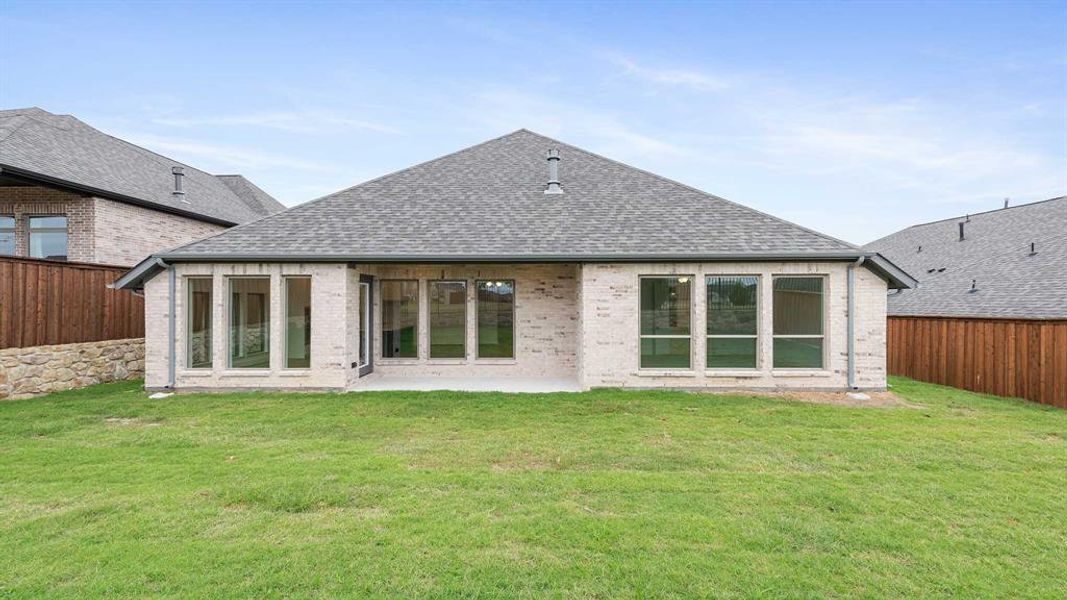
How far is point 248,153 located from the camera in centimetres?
3127

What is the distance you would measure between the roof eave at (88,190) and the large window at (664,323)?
516 inches

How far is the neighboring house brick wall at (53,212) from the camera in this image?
1234 cm

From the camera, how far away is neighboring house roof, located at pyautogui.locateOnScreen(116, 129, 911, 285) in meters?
9.81

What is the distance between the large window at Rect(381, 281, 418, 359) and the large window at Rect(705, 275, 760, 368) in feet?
22.1

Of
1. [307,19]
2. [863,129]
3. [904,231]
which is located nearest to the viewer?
[307,19]

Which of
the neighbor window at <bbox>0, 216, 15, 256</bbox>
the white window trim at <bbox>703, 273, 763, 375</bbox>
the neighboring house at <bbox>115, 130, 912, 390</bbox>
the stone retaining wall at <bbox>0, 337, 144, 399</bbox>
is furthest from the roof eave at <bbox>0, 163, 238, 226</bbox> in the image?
the white window trim at <bbox>703, 273, 763, 375</bbox>

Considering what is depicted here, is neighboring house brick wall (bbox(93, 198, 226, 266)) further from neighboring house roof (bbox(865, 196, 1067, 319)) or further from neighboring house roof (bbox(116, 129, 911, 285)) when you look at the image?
neighboring house roof (bbox(865, 196, 1067, 319))

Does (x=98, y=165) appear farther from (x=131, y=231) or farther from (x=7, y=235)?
(x=7, y=235)

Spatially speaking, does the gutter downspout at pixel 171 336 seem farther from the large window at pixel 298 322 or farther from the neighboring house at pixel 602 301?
the large window at pixel 298 322

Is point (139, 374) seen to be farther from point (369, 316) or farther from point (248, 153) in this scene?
point (248, 153)

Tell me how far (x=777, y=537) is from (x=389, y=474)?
11.7 ft

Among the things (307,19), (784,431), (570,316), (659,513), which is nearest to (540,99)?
(307,19)

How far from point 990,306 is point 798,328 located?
7539 mm

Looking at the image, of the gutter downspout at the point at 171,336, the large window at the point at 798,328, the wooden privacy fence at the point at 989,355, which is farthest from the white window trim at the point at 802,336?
the gutter downspout at the point at 171,336
